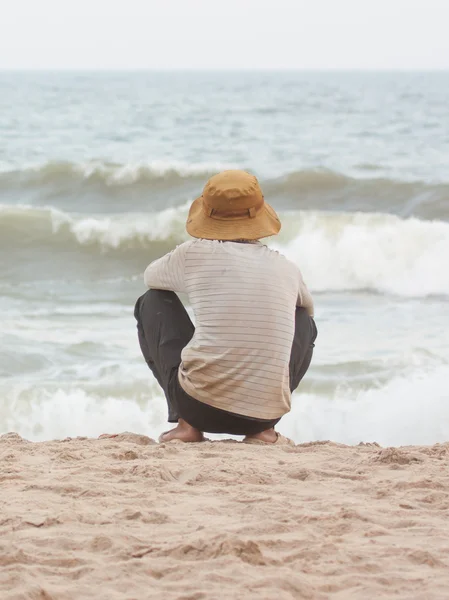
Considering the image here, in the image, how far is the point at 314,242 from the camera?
389 inches

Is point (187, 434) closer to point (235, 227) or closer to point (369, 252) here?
point (235, 227)

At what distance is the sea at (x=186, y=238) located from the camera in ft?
15.9

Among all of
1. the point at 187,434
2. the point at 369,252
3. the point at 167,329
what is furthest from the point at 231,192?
the point at 369,252

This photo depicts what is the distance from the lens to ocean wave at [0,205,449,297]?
8.58m

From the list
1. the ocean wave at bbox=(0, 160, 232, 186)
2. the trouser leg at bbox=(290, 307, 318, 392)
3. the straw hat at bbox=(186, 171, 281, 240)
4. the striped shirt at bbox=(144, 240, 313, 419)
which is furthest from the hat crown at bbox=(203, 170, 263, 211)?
the ocean wave at bbox=(0, 160, 232, 186)

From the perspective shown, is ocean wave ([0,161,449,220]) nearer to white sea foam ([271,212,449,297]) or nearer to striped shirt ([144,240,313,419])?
white sea foam ([271,212,449,297])

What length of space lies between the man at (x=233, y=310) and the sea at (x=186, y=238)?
55.7 inches

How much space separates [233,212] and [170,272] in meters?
0.31

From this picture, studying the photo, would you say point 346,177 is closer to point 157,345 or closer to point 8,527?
point 157,345

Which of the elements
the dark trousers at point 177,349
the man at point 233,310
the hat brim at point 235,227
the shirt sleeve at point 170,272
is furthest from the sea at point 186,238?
Result: the hat brim at point 235,227

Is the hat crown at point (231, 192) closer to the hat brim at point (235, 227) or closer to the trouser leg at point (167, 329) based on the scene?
the hat brim at point (235, 227)

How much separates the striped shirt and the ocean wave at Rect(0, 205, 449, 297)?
5119 millimetres

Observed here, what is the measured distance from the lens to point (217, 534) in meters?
2.21

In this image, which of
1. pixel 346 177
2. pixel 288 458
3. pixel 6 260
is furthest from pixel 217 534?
pixel 346 177
